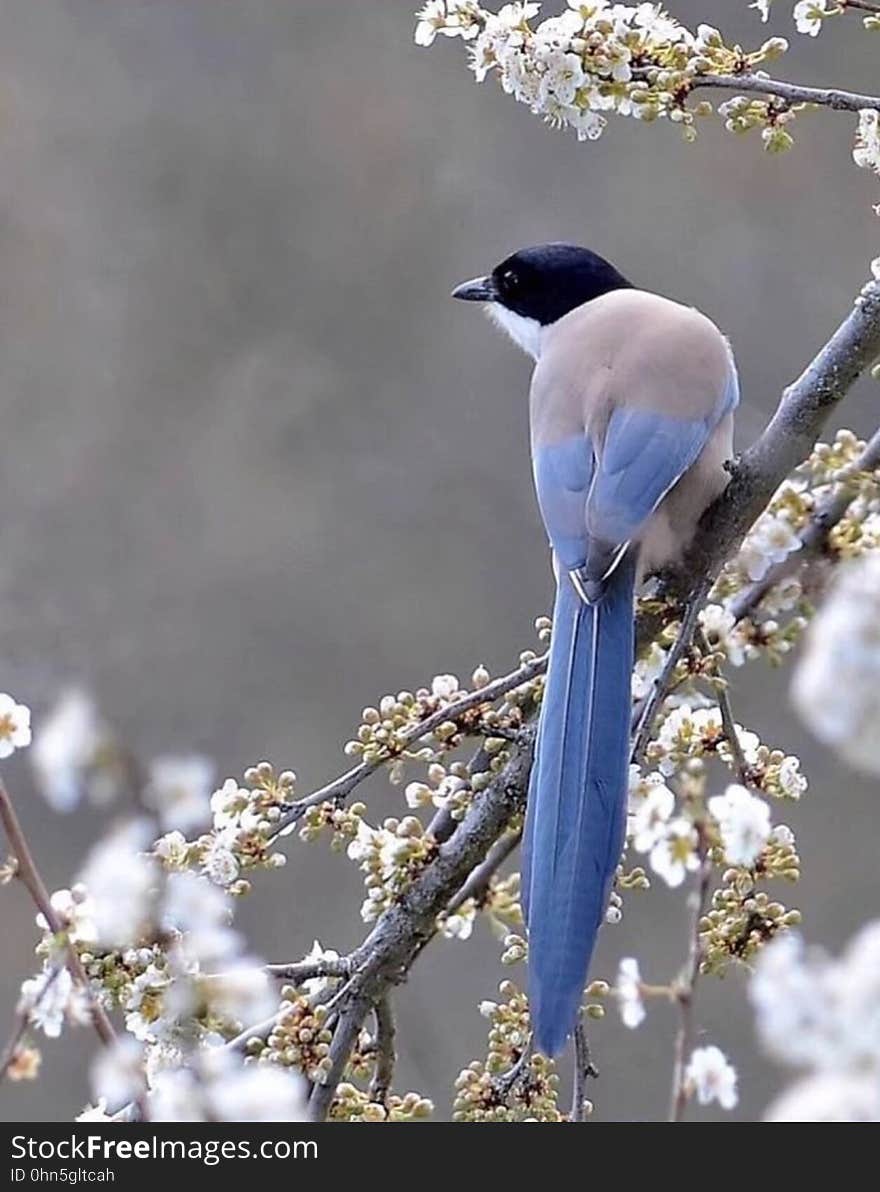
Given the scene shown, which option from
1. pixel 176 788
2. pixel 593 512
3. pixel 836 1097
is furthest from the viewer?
pixel 593 512

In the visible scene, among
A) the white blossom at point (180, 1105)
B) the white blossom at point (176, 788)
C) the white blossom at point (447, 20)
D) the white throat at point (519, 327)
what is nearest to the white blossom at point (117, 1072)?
the white blossom at point (180, 1105)

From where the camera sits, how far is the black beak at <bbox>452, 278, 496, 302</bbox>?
196cm

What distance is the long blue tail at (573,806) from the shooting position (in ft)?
3.12

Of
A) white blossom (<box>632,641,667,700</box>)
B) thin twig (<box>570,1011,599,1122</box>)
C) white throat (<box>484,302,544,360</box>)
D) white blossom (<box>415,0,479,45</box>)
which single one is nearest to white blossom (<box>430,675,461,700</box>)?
white blossom (<box>632,641,667,700</box>)

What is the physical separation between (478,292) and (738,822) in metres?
1.29

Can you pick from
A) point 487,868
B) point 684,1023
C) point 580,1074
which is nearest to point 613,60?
point 487,868

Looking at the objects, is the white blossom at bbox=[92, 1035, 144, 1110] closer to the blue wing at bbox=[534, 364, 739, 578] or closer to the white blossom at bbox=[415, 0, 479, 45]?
the blue wing at bbox=[534, 364, 739, 578]

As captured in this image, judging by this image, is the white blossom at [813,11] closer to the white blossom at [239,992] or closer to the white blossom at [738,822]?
the white blossom at [738,822]

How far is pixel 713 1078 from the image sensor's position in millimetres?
708

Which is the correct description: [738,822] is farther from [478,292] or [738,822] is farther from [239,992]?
[478,292]

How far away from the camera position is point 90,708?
79 centimetres

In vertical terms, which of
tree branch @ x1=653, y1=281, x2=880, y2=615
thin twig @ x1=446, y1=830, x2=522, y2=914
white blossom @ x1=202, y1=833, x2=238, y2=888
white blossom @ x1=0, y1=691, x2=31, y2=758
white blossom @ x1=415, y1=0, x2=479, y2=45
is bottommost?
white blossom @ x1=202, y1=833, x2=238, y2=888

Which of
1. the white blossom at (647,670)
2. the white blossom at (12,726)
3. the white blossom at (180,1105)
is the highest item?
the white blossom at (647,670)

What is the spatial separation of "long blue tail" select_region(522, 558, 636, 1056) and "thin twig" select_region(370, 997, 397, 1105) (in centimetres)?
15
